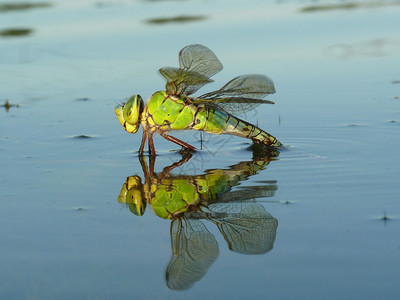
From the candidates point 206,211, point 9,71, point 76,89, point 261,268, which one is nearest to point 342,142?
point 206,211

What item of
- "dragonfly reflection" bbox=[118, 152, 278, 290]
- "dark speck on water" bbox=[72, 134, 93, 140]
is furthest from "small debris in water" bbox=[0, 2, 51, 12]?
"dragonfly reflection" bbox=[118, 152, 278, 290]

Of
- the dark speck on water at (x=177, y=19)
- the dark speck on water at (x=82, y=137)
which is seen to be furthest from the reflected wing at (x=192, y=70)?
the dark speck on water at (x=177, y=19)

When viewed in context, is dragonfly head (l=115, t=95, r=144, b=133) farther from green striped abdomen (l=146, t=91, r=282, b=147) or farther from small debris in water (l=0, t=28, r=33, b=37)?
small debris in water (l=0, t=28, r=33, b=37)

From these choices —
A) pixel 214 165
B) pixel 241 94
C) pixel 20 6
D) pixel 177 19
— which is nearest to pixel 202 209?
pixel 214 165

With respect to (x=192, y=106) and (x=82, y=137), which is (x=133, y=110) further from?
(x=82, y=137)

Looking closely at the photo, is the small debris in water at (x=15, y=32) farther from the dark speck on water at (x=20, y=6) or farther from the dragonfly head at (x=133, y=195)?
the dragonfly head at (x=133, y=195)

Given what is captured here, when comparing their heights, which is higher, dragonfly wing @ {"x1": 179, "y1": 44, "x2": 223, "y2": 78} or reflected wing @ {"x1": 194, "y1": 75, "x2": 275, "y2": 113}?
dragonfly wing @ {"x1": 179, "y1": 44, "x2": 223, "y2": 78}

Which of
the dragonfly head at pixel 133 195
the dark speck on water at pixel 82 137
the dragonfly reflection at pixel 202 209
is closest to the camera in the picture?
the dragonfly reflection at pixel 202 209
